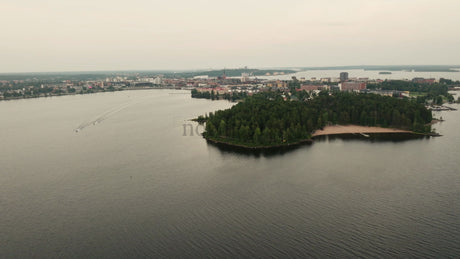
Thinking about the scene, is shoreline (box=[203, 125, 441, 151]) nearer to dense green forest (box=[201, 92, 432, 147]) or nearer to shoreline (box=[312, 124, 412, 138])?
shoreline (box=[312, 124, 412, 138])

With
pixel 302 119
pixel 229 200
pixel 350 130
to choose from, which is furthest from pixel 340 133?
pixel 229 200

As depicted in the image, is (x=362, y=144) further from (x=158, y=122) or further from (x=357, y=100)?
(x=158, y=122)

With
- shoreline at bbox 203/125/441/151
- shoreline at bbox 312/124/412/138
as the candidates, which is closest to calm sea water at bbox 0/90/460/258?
shoreline at bbox 203/125/441/151

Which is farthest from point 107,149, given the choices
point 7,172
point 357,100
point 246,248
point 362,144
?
point 357,100

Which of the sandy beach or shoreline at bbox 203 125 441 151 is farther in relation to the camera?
the sandy beach

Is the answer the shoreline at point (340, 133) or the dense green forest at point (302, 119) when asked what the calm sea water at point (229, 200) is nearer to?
the shoreline at point (340, 133)

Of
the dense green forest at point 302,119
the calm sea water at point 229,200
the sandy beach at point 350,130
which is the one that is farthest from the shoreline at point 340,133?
the calm sea water at point 229,200
